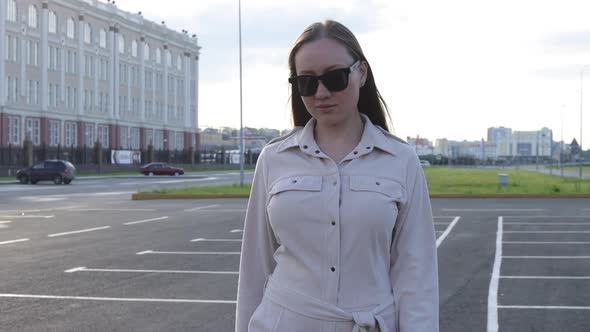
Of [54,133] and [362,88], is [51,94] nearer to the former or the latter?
[54,133]

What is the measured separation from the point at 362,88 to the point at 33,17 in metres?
65.7

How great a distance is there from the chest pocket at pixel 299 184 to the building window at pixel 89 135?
7186 centimetres

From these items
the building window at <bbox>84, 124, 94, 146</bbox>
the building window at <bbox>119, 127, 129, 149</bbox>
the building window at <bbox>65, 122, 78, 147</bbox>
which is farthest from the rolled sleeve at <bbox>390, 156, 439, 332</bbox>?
the building window at <bbox>119, 127, 129, 149</bbox>

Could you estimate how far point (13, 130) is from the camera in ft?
203

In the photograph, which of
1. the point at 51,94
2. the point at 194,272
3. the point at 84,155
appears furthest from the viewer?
the point at 84,155

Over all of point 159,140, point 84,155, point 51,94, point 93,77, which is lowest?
point 84,155

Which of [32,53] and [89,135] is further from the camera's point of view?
[89,135]

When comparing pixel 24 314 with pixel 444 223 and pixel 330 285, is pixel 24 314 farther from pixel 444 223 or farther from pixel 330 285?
pixel 444 223

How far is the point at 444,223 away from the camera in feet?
62.5

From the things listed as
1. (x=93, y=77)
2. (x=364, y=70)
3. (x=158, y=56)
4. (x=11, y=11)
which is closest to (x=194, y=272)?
(x=364, y=70)

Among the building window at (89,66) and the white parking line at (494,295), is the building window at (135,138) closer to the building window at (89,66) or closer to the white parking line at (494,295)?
the building window at (89,66)

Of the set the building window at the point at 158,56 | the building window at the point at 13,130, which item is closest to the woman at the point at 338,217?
the building window at the point at 13,130

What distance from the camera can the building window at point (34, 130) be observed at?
209ft

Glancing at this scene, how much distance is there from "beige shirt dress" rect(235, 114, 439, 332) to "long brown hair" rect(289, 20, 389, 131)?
0.60 ft
